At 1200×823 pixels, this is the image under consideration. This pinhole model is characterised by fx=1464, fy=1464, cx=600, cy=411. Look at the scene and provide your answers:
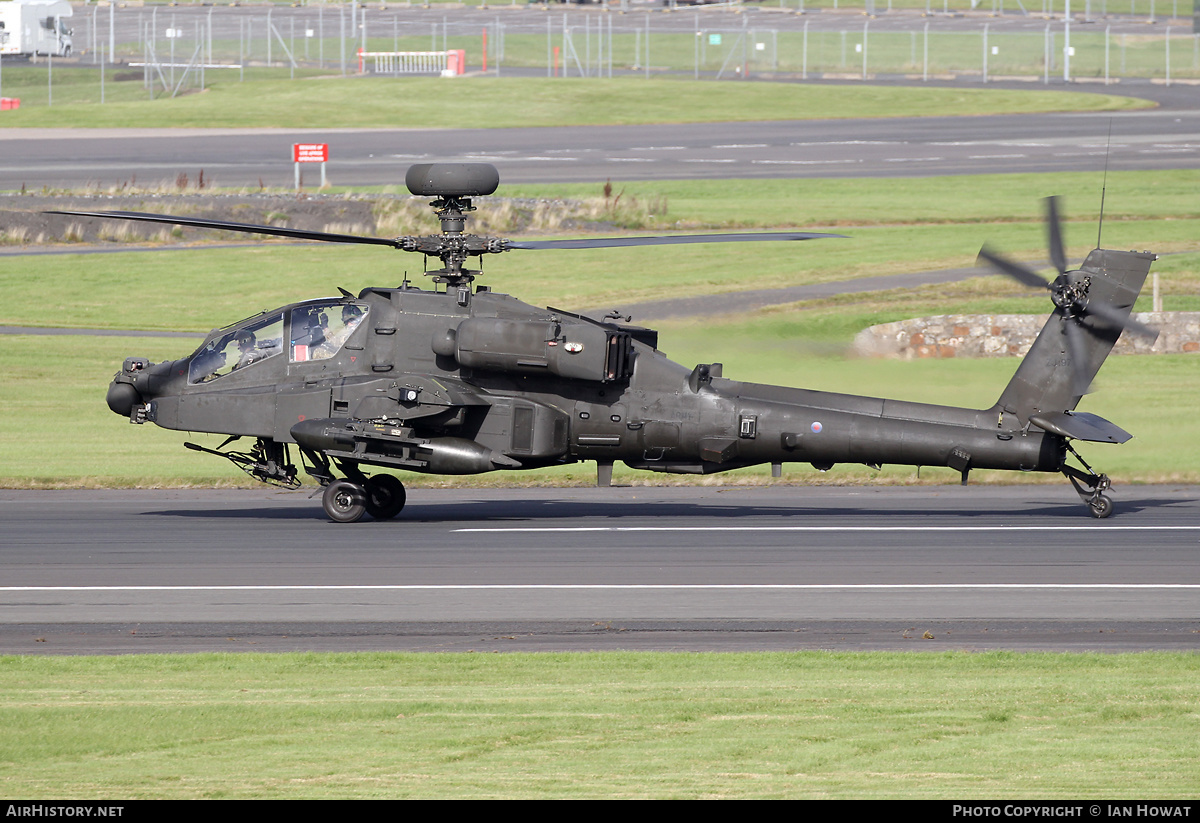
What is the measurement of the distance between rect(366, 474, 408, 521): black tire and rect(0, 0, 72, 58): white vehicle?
90173 mm

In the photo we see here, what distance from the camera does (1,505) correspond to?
73.0 feet

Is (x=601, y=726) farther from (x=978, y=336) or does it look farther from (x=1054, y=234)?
(x=978, y=336)

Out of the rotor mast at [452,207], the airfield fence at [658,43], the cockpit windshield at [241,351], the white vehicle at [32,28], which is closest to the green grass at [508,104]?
the airfield fence at [658,43]

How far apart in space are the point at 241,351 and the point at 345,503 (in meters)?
2.61

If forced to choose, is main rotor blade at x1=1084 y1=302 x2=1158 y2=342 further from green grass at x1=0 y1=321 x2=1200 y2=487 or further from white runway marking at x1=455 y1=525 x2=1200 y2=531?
green grass at x1=0 y1=321 x2=1200 y2=487

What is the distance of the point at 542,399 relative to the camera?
2034cm

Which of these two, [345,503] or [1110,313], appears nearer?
[1110,313]

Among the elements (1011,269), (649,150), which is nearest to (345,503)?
(1011,269)

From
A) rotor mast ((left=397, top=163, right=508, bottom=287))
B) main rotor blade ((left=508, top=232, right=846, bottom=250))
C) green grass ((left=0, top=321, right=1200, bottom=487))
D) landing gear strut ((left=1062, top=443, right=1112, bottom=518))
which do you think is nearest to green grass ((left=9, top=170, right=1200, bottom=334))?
green grass ((left=0, top=321, right=1200, bottom=487))

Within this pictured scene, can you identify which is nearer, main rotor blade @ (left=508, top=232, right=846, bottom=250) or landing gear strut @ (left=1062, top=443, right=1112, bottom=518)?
main rotor blade @ (left=508, top=232, right=846, bottom=250)

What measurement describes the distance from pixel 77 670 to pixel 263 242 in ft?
122

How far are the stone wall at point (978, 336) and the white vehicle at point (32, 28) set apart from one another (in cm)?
8343

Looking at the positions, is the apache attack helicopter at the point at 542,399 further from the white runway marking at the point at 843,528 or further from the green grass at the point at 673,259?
the green grass at the point at 673,259

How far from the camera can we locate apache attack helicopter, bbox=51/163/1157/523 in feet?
64.0
